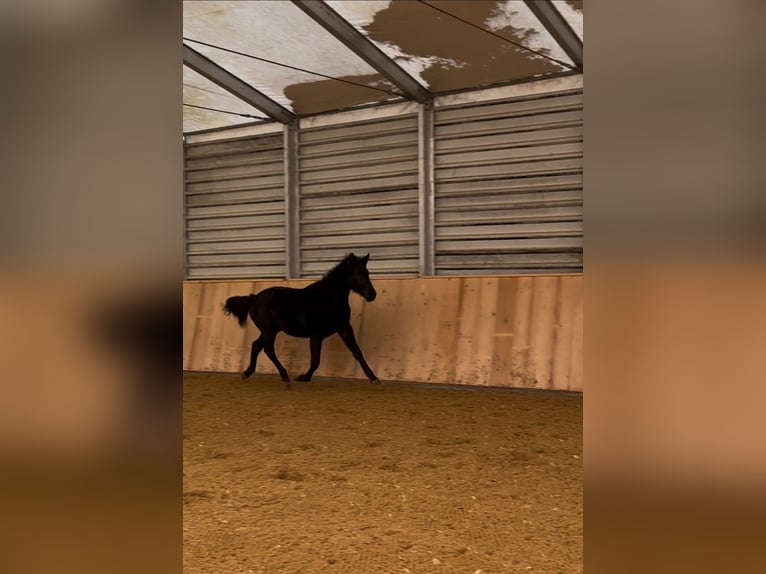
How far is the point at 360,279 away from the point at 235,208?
4411mm

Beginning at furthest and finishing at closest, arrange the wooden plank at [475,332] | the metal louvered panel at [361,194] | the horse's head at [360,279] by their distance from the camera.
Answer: the metal louvered panel at [361,194]
the horse's head at [360,279]
the wooden plank at [475,332]

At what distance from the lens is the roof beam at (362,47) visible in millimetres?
7168

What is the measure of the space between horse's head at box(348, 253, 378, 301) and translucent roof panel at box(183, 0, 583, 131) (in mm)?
2801

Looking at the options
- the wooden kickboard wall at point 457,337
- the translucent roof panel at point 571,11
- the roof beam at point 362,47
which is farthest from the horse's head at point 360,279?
the translucent roof panel at point 571,11

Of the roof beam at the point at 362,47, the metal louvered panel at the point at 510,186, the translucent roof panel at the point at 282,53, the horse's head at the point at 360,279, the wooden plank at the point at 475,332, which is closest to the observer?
the wooden plank at the point at 475,332

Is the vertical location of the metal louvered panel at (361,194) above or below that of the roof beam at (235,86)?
below

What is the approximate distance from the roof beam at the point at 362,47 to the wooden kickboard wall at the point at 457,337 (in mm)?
2915

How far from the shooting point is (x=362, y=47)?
778 cm

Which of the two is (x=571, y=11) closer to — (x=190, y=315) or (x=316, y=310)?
(x=316, y=310)

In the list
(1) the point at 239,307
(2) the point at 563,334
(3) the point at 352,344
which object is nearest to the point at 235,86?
(1) the point at 239,307

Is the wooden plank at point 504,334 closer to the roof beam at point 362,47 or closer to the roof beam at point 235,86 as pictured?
the roof beam at point 362,47

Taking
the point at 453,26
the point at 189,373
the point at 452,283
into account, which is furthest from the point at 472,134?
the point at 189,373

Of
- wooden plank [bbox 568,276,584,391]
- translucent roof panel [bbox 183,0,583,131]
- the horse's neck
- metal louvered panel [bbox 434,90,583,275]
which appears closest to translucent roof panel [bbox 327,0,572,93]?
translucent roof panel [bbox 183,0,583,131]
